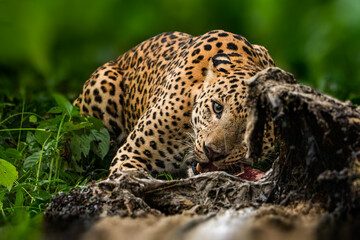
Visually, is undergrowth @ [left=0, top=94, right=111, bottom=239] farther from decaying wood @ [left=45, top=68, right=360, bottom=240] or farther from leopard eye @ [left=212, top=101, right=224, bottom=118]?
leopard eye @ [left=212, top=101, right=224, bottom=118]

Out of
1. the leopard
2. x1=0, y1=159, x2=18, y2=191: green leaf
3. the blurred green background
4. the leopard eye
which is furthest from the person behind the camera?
the leopard eye

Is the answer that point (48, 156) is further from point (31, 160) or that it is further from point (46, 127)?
point (46, 127)

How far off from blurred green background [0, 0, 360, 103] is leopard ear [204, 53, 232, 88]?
168 inches

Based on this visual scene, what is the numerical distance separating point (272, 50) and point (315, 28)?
0.40 feet

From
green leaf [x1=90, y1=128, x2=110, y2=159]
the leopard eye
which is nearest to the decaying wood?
the leopard eye

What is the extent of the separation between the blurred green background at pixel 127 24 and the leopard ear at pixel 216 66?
426 centimetres

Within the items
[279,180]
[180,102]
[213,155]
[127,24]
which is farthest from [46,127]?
[127,24]

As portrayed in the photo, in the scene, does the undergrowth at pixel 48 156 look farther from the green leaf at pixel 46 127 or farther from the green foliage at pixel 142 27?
the green foliage at pixel 142 27

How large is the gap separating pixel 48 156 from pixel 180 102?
146 cm

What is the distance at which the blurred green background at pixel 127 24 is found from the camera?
1.08m

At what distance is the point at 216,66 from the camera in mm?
5680

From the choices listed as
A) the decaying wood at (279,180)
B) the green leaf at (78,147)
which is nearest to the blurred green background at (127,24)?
the decaying wood at (279,180)

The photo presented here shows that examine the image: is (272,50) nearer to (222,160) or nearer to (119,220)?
(119,220)

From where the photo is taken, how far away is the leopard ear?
5.63 metres
